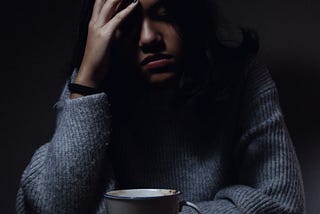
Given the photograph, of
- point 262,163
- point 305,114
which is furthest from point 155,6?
point 305,114

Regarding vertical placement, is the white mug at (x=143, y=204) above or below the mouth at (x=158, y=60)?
below

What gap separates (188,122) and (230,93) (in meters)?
0.11

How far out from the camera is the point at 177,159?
1074 millimetres

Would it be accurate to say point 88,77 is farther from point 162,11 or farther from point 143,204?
point 143,204

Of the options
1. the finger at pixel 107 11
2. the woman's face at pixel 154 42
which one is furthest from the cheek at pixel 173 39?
the finger at pixel 107 11

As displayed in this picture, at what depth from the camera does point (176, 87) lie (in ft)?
3.37

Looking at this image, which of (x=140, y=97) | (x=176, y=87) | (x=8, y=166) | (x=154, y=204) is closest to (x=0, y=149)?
(x=8, y=166)

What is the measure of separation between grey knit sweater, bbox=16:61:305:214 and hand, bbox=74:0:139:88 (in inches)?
2.1

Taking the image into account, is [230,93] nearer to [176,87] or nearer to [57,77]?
[176,87]

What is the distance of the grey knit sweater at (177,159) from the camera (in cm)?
93

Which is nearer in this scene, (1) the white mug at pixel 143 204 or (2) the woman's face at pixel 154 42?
(1) the white mug at pixel 143 204

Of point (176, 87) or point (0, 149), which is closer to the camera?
point (176, 87)

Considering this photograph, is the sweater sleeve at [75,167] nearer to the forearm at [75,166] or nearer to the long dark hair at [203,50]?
the forearm at [75,166]

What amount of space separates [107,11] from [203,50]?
22cm
